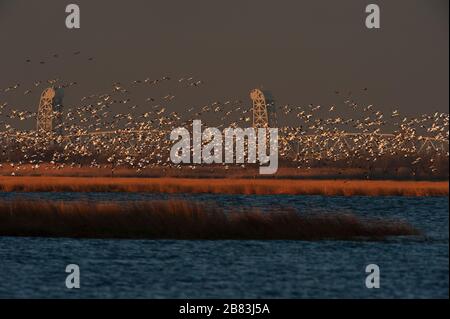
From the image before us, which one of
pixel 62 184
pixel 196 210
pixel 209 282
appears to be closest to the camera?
pixel 209 282

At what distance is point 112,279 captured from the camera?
135ft

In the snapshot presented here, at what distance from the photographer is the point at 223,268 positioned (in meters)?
43.9

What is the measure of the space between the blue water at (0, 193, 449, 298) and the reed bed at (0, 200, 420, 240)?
19.2 inches

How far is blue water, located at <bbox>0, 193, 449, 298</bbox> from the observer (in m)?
38.6

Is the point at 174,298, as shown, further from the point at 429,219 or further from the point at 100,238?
the point at 429,219

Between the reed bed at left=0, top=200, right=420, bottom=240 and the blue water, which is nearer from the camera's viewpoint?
the blue water

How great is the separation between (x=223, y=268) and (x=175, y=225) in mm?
8624

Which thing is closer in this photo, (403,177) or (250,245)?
(250,245)

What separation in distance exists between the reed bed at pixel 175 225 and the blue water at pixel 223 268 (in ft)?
1.60

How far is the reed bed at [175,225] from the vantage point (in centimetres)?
5175

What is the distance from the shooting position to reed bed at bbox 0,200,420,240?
51750mm

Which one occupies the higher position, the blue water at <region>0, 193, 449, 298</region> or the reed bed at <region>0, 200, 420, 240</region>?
the reed bed at <region>0, 200, 420, 240</region>
